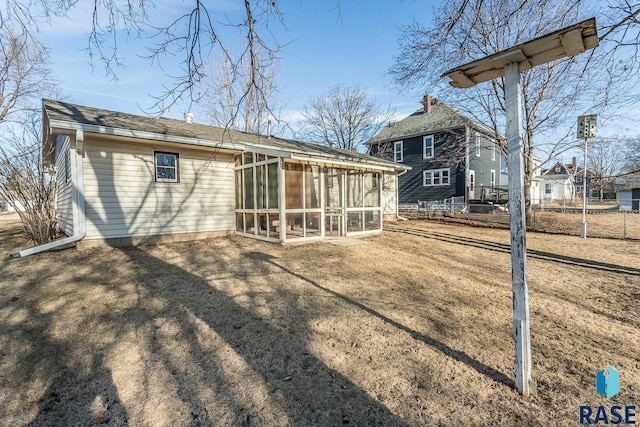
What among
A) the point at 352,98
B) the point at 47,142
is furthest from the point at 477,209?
the point at 47,142

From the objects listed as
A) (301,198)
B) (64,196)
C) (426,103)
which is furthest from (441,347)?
(426,103)

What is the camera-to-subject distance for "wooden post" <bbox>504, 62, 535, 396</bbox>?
7.86ft

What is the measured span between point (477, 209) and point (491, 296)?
1899 cm

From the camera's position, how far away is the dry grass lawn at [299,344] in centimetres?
229

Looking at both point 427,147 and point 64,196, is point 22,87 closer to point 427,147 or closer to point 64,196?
point 64,196

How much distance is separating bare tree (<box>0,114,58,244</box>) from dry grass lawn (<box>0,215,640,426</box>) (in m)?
2.38

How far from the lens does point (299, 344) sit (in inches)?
126

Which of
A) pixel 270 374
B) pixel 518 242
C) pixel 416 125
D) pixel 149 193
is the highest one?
pixel 416 125

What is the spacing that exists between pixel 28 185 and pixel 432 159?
22596mm

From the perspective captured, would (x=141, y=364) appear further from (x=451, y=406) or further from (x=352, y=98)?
(x=352, y=98)

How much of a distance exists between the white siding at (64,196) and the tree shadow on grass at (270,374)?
6.45m

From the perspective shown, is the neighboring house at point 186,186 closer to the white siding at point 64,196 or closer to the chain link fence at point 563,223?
the white siding at point 64,196

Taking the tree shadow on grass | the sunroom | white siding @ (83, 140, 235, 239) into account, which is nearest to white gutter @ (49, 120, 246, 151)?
white siding @ (83, 140, 235, 239)

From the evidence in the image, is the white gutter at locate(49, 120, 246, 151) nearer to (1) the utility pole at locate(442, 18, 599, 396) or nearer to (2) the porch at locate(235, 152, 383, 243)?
(2) the porch at locate(235, 152, 383, 243)
